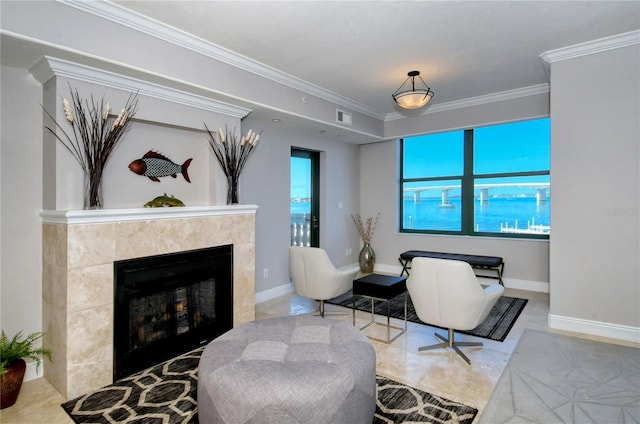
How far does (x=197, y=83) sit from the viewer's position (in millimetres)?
3184

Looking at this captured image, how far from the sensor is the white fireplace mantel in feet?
8.01

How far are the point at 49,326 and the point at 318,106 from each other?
3.67m

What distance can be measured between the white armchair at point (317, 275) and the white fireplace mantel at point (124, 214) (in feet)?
3.13

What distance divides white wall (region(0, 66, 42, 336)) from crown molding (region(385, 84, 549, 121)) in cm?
489

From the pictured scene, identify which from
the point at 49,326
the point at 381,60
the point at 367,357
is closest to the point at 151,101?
the point at 49,326

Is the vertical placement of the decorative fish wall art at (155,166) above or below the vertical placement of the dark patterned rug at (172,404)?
above

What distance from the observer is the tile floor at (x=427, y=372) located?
2283mm

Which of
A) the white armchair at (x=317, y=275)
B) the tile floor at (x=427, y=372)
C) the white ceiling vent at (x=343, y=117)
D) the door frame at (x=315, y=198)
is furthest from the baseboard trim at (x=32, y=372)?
the white ceiling vent at (x=343, y=117)

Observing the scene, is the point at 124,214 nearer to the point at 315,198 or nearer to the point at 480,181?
the point at 315,198

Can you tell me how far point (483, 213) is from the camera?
564 cm

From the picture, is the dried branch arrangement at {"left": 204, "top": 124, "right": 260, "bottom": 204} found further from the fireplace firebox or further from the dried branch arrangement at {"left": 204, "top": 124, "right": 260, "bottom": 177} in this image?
the fireplace firebox

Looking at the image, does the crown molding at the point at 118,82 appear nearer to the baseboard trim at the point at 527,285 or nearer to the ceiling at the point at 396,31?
the ceiling at the point at 396,31

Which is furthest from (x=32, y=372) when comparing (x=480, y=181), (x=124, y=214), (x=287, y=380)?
(x=480, y=181)

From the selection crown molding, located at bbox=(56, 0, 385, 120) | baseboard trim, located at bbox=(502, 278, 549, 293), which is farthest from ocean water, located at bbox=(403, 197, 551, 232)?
crown molding, located at bbox=(56, 0, 385, 120)
